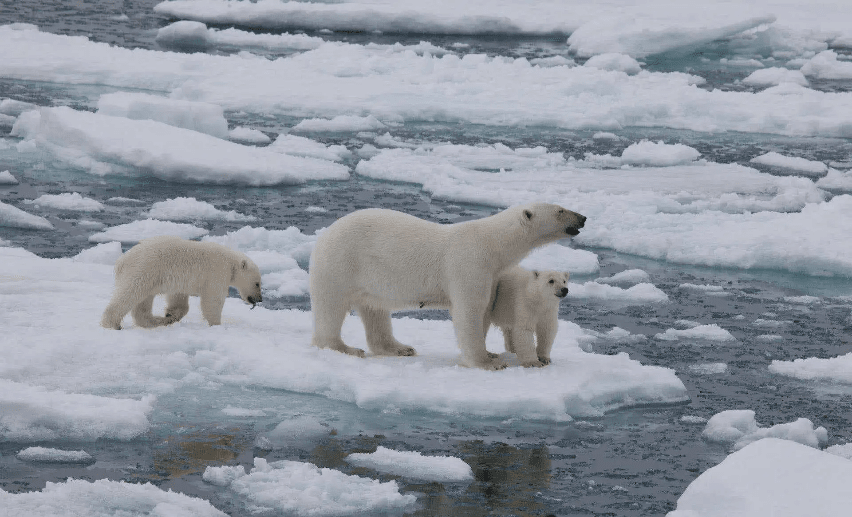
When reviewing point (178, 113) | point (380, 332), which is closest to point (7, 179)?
point (178, 113)

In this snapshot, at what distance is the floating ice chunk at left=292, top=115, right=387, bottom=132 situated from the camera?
13695mm

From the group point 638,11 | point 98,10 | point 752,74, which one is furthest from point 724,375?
point 98,10

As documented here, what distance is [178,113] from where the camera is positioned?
41.0ft

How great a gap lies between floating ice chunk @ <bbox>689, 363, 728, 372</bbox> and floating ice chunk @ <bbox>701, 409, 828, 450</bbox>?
0.94 meters

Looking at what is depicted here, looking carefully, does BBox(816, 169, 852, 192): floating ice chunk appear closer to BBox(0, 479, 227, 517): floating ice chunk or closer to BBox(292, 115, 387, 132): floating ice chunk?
BBox(292, 115, 387, 132): floating ice chunk

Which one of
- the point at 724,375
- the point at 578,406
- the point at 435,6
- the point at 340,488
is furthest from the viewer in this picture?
the point at 435,6

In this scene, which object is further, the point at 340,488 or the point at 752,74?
the point at 752,74

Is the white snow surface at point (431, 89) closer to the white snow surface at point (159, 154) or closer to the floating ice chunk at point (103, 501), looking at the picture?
the white snow surface at point (159, 154)

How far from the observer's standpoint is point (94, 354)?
5.38 m

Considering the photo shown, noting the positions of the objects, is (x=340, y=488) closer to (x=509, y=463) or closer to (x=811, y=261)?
(x=509, y=463)

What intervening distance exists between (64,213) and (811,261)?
576 cm

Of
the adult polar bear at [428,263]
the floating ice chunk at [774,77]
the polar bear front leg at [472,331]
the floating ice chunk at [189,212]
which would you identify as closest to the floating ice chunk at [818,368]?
the adult polar bear at [428,263]

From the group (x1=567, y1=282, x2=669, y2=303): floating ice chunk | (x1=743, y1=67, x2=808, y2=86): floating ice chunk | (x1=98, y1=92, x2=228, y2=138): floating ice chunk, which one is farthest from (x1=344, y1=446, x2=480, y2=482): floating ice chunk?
(x1=743, y1=67, x2=808, y2=86): floating ice chunk

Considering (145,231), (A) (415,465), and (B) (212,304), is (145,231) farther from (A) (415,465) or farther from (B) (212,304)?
(A) (415,465)
